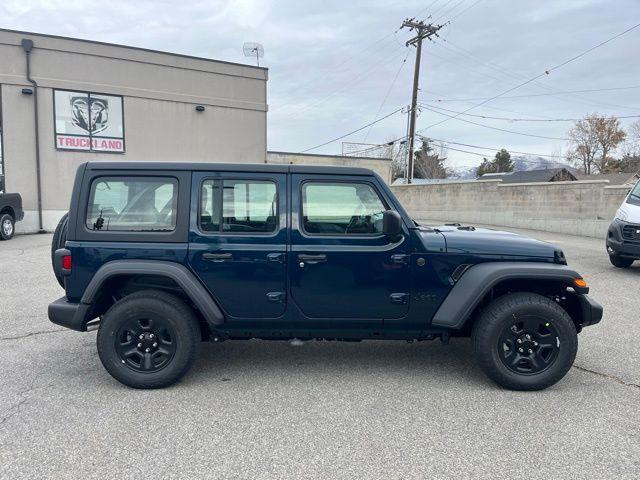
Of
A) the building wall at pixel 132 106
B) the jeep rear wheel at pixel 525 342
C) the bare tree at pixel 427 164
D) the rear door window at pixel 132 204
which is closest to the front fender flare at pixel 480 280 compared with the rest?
the jeep rear wheel at pixel 525 342

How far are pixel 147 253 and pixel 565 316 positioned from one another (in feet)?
11.0

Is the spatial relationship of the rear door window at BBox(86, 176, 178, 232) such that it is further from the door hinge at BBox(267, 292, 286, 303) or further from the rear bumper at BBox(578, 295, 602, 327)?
the rear bumper at BBox(578, 295, 602, 327)

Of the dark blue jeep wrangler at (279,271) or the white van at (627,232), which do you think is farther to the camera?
the white van at (627,232)

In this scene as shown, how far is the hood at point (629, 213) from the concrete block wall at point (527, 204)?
713 cm

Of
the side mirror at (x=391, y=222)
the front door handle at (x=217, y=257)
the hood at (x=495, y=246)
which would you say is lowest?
the front door handle at (x=217, y=257)

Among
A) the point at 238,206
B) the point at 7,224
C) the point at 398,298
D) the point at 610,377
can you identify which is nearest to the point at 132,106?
the point at 7,224

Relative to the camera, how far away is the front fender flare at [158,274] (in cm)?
350

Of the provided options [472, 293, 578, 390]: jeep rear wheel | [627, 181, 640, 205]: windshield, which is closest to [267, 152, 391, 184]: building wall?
[627, 181, 640, 205]: windshield

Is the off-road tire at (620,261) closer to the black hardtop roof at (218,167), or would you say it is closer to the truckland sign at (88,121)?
the black hardtop roof at (218,167)

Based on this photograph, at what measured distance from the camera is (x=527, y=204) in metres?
17.5

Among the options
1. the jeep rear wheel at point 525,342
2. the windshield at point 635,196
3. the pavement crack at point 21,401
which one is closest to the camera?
the pavement crack at point 21,401

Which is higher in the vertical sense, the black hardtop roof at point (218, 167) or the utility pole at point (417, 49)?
the utility pole at point (417, 49)

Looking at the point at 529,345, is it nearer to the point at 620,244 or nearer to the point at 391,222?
the point at 391,222

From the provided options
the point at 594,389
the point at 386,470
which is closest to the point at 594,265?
the point at 594,389
